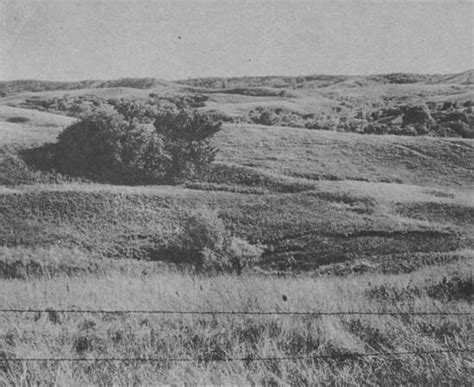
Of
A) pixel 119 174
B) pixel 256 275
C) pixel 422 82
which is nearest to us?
pixel 256 275

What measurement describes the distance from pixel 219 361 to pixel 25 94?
14.8 metres

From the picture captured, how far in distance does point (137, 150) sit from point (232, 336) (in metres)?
7.16

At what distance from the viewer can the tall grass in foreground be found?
4480 mm

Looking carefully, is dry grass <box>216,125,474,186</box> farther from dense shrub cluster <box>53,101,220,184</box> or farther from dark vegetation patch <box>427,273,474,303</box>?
dark vegetation patch <box>427,273,474,303</box>

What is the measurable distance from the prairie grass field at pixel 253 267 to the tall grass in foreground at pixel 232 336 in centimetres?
2

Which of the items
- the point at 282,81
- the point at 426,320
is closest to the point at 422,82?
the point at 282,81

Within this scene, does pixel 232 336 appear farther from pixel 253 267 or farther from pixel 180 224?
pixel 180 224

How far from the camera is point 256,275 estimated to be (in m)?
9.34

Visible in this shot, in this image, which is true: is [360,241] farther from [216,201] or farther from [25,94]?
[25,94]

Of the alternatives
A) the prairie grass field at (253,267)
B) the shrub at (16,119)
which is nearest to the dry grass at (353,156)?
the prairie grass field at (253,267)

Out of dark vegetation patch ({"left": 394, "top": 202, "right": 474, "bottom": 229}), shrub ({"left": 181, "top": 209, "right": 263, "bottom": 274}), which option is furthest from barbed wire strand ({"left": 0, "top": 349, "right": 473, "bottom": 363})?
dark vegetation patch ({"left": 394, "top": 202, "right": 474, "bottom": 229})

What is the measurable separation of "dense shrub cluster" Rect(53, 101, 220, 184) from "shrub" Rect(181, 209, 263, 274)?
5.20 feet

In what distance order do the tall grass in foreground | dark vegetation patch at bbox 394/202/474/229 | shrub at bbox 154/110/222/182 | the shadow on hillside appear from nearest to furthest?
the tall grass in foreground < dark vegetation patch at bbox 394/202/474/229 < shrub at bbox 154/110/222/182 < the shadow on hillside

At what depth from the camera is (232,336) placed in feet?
17.0
